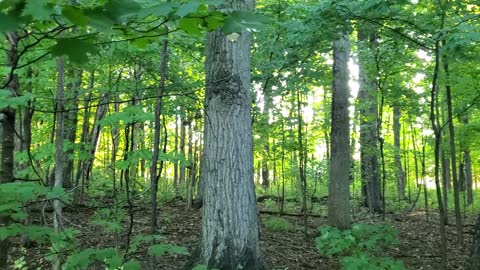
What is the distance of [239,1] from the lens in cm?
486

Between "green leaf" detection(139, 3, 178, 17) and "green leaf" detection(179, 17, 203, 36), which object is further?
"green leaf" detection(179, 17, 203, 36)

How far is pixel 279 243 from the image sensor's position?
7.27 meters

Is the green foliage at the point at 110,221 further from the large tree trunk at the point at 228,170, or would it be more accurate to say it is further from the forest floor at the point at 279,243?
the large tree trunk at the point at 228,170

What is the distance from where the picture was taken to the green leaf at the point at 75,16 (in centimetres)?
108

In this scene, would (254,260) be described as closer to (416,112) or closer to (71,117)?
(416,112)

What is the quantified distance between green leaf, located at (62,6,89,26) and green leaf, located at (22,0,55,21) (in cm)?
7

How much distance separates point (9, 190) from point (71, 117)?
7.56m

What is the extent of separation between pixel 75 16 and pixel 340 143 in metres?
7.43

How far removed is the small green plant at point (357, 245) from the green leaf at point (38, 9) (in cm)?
408

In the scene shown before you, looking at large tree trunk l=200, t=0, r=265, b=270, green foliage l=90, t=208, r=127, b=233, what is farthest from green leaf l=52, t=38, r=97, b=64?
green foliage l=90, t=208, r=127, b=233

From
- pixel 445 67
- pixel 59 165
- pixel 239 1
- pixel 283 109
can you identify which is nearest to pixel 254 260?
pixel 59 165

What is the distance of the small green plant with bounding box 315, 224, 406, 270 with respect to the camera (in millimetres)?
4328

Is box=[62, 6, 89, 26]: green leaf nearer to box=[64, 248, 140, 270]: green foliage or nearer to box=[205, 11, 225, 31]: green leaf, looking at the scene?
box=[205, 11, 225, 31]: green leaf

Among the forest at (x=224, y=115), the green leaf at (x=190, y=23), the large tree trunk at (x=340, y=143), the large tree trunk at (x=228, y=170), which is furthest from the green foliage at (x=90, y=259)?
the large tree trunk at (x=340, y=143)
